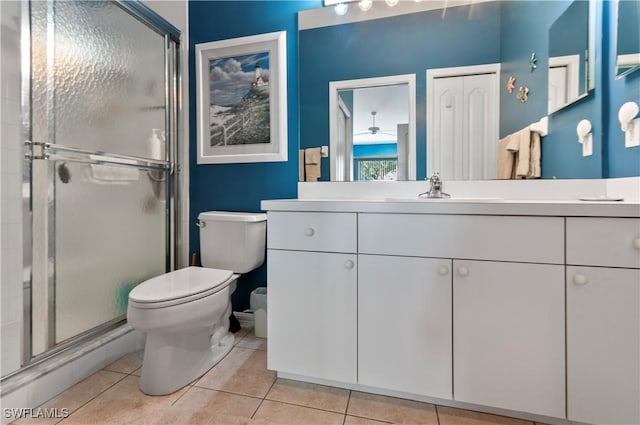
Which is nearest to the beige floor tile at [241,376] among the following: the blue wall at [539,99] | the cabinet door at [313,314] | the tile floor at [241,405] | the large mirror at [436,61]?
the tile floor at [241,405]

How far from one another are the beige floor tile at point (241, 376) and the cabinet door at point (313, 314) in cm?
11

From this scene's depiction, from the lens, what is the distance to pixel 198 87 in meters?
1.98

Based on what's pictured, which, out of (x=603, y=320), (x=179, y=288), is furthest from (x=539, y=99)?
(x=179, y=288)

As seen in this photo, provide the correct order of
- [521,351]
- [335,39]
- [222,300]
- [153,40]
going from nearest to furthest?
[521,351], [222,300], [335,39], [153,40]

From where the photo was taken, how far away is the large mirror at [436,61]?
4.71 ft

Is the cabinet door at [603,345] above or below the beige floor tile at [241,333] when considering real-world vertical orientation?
above

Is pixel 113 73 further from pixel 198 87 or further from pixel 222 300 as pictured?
pixel 222 300

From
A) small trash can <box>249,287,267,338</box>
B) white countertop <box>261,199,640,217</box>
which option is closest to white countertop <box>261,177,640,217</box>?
white countertop <box>261,199,640,217</box>

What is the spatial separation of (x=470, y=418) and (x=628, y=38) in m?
1.56

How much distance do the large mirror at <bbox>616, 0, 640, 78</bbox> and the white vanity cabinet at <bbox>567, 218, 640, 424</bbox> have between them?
2.10ft

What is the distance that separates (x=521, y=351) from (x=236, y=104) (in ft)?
6.31

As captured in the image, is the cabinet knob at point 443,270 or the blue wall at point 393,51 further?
the blue wall at point 393,51

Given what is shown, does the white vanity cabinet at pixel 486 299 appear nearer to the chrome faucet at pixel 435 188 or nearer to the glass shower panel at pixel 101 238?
the chrome faucet at pixel 435 188

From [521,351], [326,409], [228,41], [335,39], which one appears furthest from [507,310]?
[228,41]
